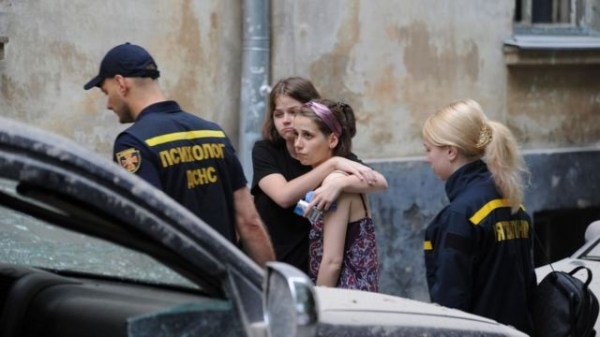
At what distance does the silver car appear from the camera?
99.3 inches

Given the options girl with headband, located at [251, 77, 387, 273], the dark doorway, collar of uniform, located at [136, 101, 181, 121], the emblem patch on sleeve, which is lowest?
the dark doorway

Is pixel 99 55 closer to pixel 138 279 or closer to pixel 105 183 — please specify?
pixel 138 279

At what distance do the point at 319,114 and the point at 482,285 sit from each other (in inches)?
37.9

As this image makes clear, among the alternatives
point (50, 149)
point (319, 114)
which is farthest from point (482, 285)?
point (50, 149)

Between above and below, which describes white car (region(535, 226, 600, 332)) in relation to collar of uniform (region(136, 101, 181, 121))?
below

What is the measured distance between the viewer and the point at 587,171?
1062cm

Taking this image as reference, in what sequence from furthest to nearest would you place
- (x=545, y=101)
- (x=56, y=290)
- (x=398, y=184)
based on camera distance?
1. (x=545, y=101)
2. (x=398, y=184)
3. (x=56, y=290)

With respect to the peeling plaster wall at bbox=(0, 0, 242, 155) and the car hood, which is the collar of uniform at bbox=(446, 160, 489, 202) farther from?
the peeling plaster wall at bbox=(0, 0, 242, 155)

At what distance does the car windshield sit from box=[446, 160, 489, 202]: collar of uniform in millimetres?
1767

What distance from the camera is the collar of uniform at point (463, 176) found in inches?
191

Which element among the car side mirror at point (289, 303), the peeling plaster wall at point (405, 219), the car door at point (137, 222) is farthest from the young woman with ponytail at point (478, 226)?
the peeling plaster wall at point (405, 219)

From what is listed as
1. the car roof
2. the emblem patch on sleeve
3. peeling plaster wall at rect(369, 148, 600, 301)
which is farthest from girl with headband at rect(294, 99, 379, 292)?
peeling plaster wall at rect(369, 148, 600, 301)

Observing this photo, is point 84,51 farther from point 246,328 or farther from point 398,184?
point 246,328

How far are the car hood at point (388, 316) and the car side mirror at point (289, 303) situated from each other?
Answer: 0.21 meters
